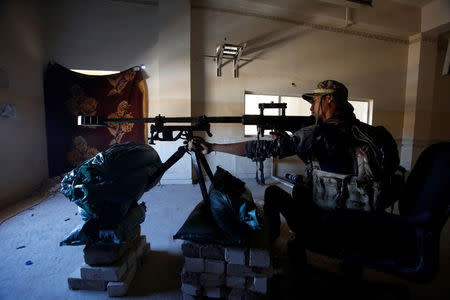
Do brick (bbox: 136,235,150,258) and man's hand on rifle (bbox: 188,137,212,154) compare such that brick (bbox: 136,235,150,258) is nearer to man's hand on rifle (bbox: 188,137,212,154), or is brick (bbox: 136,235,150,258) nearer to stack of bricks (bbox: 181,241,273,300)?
stack of bricks (bbox: 181,241,273,300)

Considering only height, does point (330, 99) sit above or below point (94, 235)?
above

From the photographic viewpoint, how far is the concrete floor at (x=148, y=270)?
4.14 ft

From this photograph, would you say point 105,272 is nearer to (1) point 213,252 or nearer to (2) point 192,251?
(2) point 192,251

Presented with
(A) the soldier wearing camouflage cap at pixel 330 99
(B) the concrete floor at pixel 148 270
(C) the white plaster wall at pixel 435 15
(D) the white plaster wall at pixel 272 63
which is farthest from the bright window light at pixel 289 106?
(A) the soldier wearing camouflage cap at pixel 330 99

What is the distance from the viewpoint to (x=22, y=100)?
2848 mm

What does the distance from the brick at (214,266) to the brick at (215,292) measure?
0.37ft

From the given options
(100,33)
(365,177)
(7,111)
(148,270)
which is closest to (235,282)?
(148,270)

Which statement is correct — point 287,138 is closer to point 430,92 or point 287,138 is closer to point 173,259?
point 173,259

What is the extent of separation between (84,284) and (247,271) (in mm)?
1077

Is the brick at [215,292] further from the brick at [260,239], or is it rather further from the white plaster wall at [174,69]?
the white plaster wall at [174,69]

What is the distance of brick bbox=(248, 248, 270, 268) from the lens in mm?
1103

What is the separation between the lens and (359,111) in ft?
16.2

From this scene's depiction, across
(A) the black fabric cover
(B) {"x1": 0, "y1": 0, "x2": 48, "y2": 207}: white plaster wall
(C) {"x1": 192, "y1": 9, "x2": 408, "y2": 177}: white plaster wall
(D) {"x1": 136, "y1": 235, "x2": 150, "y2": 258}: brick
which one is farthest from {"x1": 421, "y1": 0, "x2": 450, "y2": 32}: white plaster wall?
(B) {"x1": 0, "y1": 0, "x2": 48, "y2": 207}: white plaster wall

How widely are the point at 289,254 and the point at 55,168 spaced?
12.8ft
